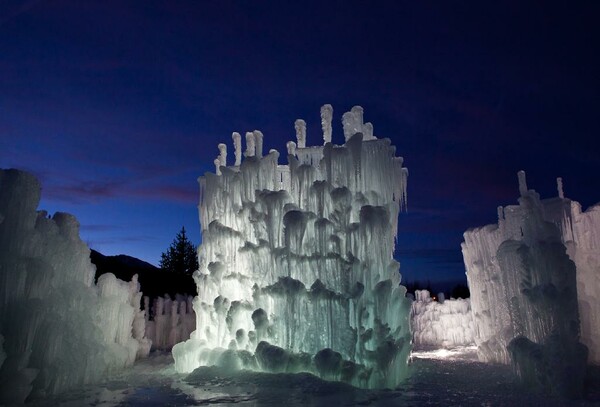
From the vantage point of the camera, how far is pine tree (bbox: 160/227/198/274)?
4659 centimetres

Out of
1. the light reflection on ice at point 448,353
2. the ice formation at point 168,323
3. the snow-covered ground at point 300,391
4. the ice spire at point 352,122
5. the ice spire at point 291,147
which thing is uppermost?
the ice spire at point 352,122

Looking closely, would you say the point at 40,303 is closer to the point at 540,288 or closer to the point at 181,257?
the point at 540,288

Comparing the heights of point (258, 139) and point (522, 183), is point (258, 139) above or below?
above

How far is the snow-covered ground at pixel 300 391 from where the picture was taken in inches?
374

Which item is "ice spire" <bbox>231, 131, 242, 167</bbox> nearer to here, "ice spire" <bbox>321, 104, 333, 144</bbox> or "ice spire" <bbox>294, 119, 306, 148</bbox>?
"ice spire" <bbox>294, 119, 306, 148</bbox>

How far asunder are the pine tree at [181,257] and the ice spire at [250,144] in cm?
3353

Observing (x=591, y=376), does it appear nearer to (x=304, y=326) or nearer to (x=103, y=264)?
(x=304, y=326)

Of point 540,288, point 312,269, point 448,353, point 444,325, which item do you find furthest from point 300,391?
point 444,325

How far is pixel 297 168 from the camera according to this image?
519 inches

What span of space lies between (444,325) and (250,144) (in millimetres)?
14248

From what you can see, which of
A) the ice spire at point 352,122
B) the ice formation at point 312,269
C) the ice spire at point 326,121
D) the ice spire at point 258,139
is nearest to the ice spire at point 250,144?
the ice spire at point 258,139

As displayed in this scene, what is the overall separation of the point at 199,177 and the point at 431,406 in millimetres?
10189

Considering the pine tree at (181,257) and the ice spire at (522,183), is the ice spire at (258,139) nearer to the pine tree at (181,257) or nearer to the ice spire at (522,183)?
the ice spire at (522,183)

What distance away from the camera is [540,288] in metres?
11.1
